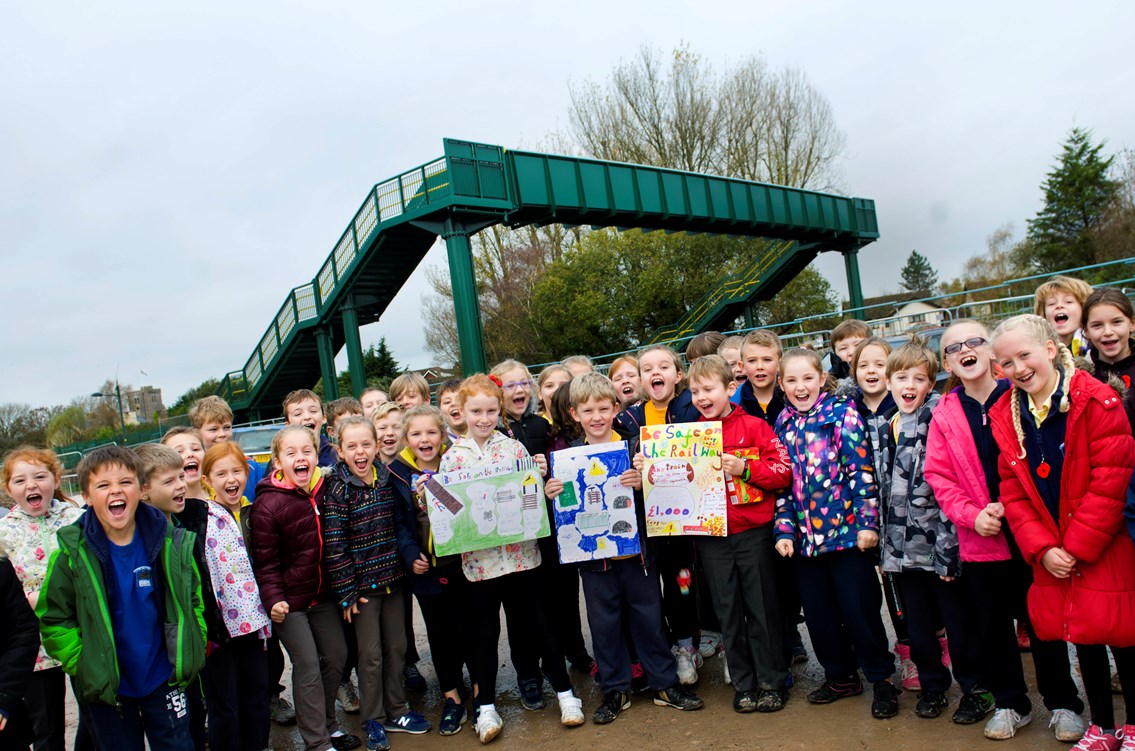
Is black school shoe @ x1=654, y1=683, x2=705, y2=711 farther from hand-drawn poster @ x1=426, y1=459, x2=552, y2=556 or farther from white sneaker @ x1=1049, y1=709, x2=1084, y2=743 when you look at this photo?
white sneaker @ x1=1049, y1=709, x2=1084, y2=743

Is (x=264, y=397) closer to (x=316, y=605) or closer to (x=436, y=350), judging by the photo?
(x=436, y=350)

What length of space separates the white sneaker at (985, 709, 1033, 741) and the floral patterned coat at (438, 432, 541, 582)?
8.05 feet

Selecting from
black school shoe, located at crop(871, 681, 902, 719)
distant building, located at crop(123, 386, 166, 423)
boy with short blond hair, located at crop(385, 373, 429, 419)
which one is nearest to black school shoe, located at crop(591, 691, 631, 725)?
black school shoe, located at crop(871, 681, 902, 719)

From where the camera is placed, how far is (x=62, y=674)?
420cm

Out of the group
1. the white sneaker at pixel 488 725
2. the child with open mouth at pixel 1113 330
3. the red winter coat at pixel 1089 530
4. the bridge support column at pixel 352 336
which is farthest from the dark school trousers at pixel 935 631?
the bridge support column at pixel 352 336

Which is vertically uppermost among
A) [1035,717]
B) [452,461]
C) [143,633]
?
[452,461]

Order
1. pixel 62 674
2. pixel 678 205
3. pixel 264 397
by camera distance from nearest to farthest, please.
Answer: pixel 62 674 → pixel 678 205 → pixel 264 397

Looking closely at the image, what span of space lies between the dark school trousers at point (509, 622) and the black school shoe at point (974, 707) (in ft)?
6.85

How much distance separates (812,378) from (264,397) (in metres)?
24.1

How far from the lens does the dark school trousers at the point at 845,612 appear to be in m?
4.11

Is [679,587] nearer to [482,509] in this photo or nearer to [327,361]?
[482,509]

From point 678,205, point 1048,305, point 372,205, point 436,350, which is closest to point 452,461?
point 1048,305

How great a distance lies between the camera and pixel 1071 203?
133 ft

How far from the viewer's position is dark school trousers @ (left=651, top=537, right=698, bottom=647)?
194 inches
